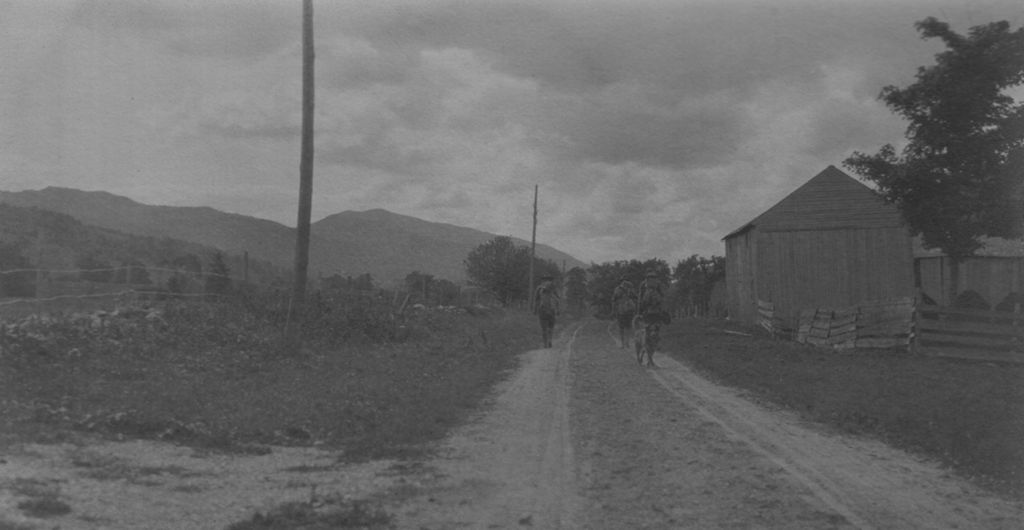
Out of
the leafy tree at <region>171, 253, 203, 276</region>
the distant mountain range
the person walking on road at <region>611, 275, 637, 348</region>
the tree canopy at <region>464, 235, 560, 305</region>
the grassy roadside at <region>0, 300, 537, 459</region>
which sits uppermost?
the distant mountain range

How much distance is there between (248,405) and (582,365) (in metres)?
7.93

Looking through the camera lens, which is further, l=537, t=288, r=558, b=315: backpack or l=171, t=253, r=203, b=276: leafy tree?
l=171, t=253, r=203, b=276: leafy tree

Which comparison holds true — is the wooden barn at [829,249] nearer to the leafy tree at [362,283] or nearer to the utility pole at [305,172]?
the leafy tree at [362,283]

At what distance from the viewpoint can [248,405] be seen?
32.8ft

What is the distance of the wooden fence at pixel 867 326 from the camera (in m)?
20.3

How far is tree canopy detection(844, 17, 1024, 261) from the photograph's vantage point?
805 inches

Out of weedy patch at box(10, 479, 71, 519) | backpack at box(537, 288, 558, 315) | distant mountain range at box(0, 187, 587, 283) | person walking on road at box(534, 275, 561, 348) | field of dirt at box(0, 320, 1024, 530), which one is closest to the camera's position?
weedy patch at box(10, 479, 71, 519)

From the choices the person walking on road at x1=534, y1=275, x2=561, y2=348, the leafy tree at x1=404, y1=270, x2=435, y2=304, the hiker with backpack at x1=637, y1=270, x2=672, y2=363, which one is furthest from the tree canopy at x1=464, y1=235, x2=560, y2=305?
the hiker with backpack at x1=637, y1=270, x2=672, y2=363

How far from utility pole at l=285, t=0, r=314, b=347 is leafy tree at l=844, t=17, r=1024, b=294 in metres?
14.7

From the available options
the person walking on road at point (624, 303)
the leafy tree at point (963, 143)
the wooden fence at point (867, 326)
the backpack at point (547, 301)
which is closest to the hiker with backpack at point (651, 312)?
the person walking on road at point (624, 303)

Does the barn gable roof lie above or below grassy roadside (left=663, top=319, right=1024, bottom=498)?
above

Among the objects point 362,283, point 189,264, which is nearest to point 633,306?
point 362,283

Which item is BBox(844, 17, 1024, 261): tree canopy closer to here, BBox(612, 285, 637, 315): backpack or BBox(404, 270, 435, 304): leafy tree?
BBox(612, 285, 637, 315): backpack

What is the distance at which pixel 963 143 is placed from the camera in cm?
2097
